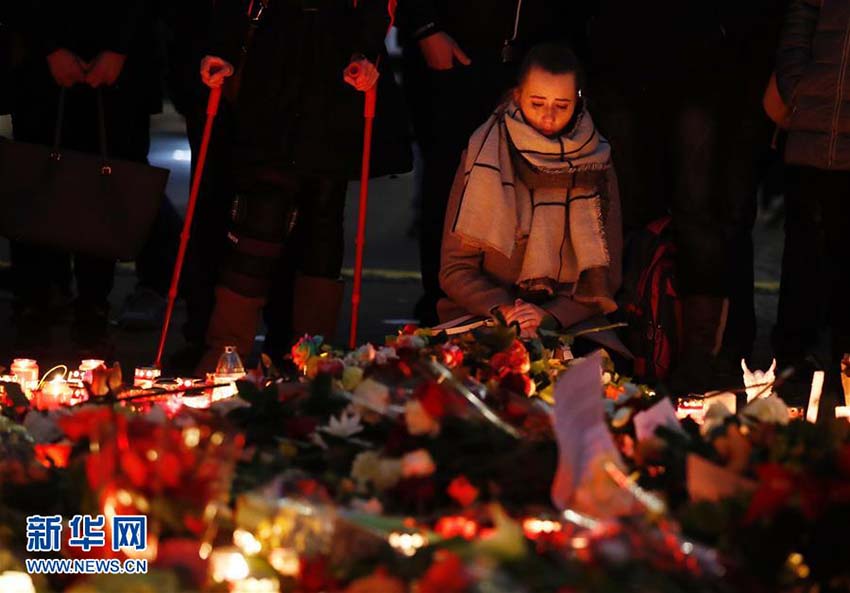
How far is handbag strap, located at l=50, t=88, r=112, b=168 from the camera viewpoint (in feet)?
21.0

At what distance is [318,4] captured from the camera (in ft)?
19.7

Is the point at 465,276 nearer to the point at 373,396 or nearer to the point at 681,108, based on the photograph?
the point at 681,108

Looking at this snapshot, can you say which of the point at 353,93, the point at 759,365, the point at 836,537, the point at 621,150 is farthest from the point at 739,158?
the point at 836,537

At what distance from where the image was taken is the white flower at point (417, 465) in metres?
2.68

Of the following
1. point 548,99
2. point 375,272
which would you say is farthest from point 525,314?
point 375,272

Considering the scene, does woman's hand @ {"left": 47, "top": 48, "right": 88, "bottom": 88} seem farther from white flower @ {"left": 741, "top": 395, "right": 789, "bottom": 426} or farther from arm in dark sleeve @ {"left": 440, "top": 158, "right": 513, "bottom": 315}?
white flower @ {"left": 741, "top": 395, "right": 789, "bottom": 426}

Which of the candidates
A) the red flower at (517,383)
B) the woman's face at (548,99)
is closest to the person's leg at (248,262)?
the woman's face at (548,99)

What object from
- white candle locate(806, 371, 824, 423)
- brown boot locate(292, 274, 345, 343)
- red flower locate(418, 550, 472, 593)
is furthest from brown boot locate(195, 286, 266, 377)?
red flower locate(418, 550, 472, 593)

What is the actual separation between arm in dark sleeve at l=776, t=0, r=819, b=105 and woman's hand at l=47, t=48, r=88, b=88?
8.40ft

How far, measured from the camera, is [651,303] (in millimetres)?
5867

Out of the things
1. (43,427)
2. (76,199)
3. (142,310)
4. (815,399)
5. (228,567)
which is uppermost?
(228,567)

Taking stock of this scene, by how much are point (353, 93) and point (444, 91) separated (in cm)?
46

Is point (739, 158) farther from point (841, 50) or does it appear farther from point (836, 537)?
point (836, 537)

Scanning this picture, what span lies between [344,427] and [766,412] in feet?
2.31
